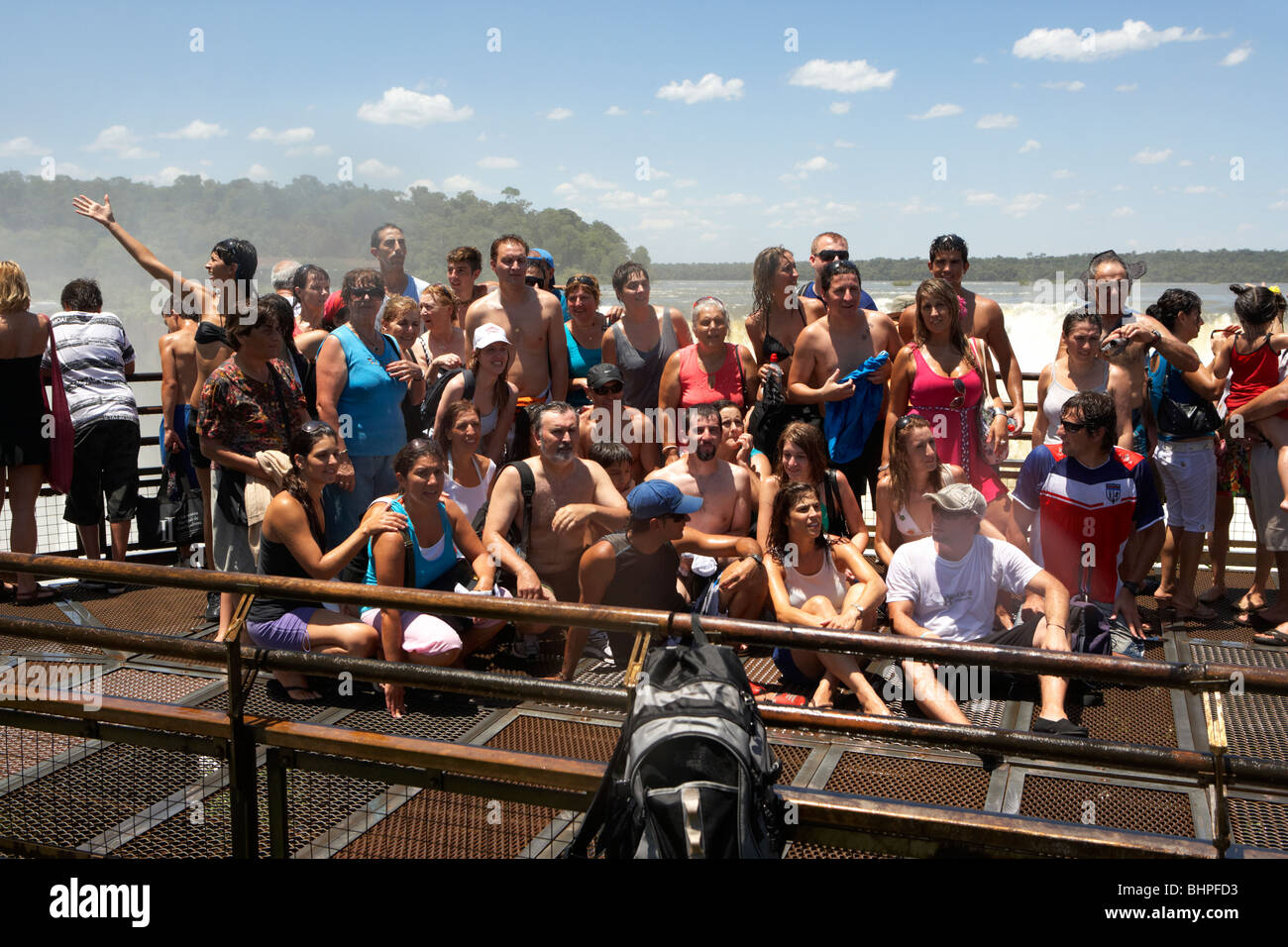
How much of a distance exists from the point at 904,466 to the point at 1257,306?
247cm

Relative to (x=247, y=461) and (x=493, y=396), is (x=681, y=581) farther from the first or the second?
(x=247, y=461)

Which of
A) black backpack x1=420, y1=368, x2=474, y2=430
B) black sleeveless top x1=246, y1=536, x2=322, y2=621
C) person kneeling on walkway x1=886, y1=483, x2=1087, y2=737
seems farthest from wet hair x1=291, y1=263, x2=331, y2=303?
person kneeling on walkway x1=886, y1=483, x2=1087, y2=737

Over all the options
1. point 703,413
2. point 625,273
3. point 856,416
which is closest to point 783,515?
point 703,413

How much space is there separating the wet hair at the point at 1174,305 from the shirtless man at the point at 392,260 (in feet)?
16.4

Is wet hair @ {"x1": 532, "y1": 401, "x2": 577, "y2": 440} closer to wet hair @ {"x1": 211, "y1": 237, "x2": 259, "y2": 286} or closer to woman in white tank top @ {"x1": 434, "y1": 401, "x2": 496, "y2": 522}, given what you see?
woman in white tank top @ {"x1": 434, "y1": 401, "x2": 496, "y2": 522}

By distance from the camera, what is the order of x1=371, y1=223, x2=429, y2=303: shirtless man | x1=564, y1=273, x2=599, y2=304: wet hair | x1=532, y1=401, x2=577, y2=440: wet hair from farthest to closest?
1. x1=371, y1=223, x2=429, y2=303: shirtless man
2. x1=564, y1=273, x2=599, y2=304: wet hair
3. x1=532, y1=401, x2=577, y2=440: wet hair

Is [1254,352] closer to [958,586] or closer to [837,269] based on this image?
[837,269]

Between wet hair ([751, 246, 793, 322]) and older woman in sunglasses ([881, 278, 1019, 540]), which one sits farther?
wet hair ([751, 246, 793, 322])

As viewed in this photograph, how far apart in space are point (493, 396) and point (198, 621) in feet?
7.43

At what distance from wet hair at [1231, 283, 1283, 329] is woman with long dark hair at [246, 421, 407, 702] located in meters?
5.01

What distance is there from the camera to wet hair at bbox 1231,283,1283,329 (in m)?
6.21

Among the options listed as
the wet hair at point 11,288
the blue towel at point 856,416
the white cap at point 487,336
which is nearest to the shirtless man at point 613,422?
the white cap at point 487,336

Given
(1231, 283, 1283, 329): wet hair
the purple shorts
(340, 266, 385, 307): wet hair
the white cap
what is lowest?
the purple shorts

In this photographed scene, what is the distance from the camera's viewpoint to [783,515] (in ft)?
17.5
